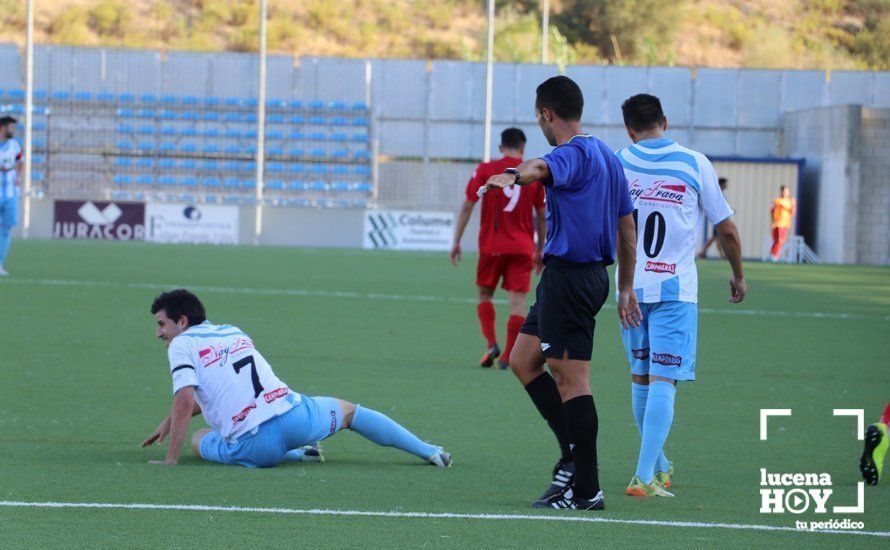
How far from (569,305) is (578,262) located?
19 cm

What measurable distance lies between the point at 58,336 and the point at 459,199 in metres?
30.0

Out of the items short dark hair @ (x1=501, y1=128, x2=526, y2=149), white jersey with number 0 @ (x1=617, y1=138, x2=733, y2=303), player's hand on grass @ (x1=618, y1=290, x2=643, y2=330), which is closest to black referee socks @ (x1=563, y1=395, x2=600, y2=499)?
player's hand on grass @ (x1=618, y1=290, x2=643, y2=330)

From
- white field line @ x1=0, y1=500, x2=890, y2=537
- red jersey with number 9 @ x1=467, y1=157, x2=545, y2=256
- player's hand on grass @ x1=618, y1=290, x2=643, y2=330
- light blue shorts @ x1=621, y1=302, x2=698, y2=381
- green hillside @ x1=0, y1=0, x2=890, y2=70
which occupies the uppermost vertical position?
green hillside @ x1=0, y1=0, x2=890, y2=70

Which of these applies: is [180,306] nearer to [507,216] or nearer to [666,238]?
[666,238]

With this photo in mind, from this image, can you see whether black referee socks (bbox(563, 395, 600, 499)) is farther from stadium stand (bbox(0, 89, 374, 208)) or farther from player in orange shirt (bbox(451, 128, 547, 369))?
stadium stand (bbox(0, 89, 374, 208))

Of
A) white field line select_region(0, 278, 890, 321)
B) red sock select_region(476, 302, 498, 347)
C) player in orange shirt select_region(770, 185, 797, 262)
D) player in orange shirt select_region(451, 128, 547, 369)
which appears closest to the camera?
player in orange shirt select_region(451, 128, 547, 369)

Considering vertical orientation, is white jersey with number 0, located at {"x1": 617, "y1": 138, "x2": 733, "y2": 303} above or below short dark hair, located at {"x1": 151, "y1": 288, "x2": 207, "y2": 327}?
above

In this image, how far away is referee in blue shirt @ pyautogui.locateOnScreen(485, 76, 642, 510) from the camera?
18.7 ft

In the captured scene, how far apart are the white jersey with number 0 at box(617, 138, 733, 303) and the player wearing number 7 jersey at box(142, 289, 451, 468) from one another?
1.82m

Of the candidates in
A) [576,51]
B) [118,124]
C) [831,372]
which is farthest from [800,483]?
[576,51]

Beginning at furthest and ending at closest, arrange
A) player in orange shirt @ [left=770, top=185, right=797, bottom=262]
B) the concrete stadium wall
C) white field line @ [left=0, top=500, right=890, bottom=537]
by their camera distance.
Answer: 1. the concrete stadium wall
2. player in orange shirt @ [left=770, top=185, right=797, bottom=262]
3. white field line @ [left=0, top=500, right=890, bottom=537]

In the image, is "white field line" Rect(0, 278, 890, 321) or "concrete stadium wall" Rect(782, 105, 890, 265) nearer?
"white field line" Rect(0, 278, 890, 321)

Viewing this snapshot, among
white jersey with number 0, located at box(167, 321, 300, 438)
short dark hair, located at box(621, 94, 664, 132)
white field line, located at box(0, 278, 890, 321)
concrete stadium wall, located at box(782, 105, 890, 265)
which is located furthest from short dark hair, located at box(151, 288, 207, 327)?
concrete stadium wall, located at box(782, 105, 890, 265)

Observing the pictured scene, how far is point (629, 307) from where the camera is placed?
19.6ft
